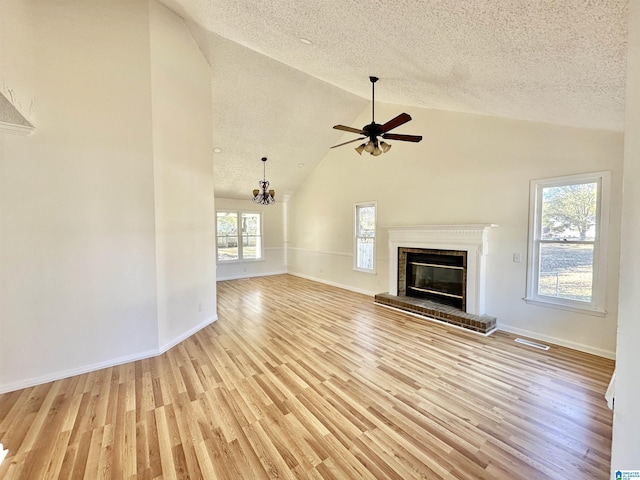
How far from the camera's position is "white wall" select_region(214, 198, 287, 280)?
315 inches

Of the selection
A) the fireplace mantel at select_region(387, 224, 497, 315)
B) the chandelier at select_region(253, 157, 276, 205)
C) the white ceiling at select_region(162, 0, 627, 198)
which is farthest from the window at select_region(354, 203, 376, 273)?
the chandelier at select_region(253, 157, 276, 205)

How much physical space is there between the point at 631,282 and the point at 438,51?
1.97 m

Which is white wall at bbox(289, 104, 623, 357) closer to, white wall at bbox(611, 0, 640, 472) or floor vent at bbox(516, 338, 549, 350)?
floor vent at bbox(516, 338, 549, 350)

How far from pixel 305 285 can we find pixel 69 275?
4.97m

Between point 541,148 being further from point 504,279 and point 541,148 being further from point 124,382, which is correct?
point 124,382

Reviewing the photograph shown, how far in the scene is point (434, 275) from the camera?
494 centimetres

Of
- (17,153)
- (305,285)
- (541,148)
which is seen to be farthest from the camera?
(305,285)

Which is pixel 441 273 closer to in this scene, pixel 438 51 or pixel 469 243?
pixel 469 243

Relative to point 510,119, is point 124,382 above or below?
below

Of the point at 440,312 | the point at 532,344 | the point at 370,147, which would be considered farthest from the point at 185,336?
the point at 532,344

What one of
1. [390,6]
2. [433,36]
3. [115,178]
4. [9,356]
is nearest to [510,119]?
[433,36]

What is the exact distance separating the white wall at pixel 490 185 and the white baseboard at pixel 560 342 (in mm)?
13

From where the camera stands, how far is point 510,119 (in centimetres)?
373

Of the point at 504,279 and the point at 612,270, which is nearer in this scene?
the point at 612,270
